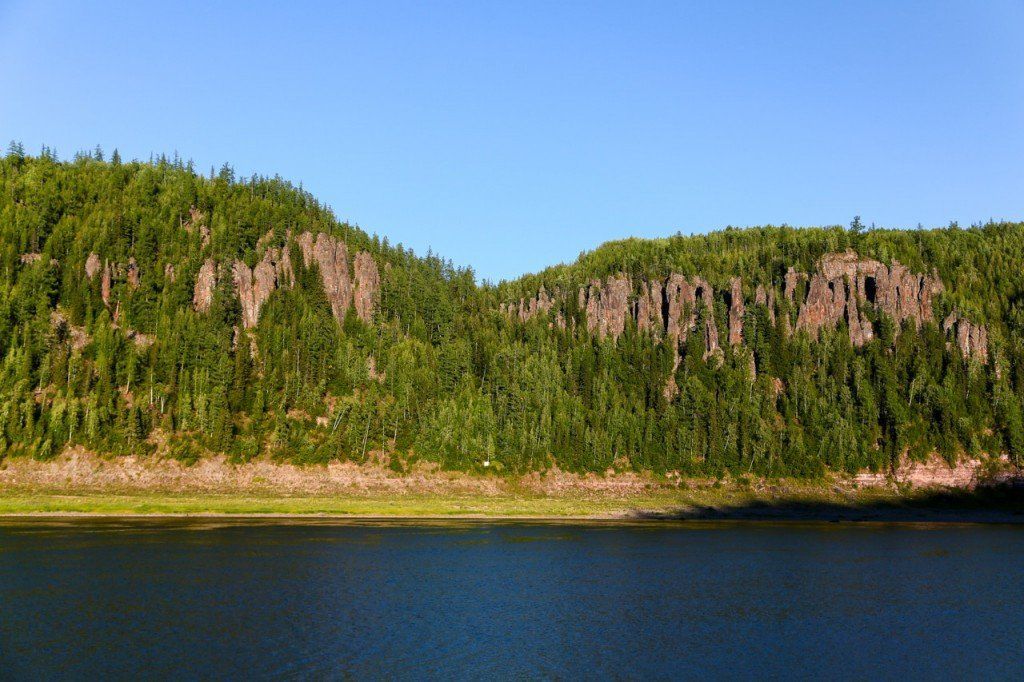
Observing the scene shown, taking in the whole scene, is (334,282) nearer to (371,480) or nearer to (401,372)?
(401,372)

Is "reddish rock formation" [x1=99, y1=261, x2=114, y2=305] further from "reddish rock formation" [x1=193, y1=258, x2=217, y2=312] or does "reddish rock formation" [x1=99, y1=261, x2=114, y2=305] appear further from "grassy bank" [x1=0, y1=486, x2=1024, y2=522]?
"grassy bank" [x1=0, y1=486, x2=1024, y2=522]

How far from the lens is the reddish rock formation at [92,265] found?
17500cm

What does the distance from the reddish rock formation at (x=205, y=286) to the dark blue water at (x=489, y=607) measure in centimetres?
9022

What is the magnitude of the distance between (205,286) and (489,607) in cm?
14478

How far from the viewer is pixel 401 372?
170 metres

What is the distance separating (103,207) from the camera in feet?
650

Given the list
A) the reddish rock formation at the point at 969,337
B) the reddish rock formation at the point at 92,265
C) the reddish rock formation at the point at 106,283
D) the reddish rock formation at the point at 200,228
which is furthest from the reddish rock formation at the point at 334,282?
the reddish rock formation at the point at 969,337

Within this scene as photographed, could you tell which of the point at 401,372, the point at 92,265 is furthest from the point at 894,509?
the point at 92,265

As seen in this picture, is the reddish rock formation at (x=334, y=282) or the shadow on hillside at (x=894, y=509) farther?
the reddish rock formation at (x=334, y=282)

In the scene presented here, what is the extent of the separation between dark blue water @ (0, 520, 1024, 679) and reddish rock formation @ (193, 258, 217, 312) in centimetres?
9022

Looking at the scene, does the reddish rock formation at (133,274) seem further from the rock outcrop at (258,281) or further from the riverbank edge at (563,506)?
the riverbank edge at (563,506)

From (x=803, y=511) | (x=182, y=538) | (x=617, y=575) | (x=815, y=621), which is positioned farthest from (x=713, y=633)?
(x=803, y=511)

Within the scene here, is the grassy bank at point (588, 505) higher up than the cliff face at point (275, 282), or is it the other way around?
the cliff face at point (275, 282)

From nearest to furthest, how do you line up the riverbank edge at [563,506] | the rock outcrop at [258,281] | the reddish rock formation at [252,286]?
1. the riverbank edge at [563,506]
2. the reddish rock formation at [252,286]
3. the rock outcrop at [258,281]
